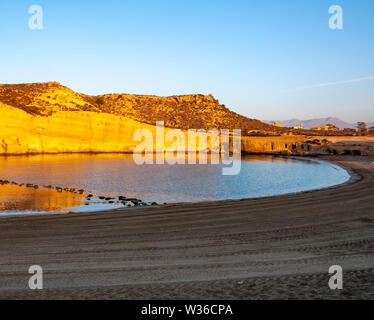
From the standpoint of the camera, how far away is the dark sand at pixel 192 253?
5.81 metres

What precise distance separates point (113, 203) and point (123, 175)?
13.1 metres

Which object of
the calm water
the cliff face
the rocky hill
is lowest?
the calm water

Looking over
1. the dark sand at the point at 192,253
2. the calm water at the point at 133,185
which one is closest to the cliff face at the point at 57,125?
the calm water at the point at 133,185

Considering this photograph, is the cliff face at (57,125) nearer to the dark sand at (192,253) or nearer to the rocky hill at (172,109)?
the rocky hill at (172,109)

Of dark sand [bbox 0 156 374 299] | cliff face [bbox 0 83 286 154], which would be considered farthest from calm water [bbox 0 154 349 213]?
cliff face [bbox 0 83 286 154]

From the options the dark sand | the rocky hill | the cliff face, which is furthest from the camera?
the rocky hill

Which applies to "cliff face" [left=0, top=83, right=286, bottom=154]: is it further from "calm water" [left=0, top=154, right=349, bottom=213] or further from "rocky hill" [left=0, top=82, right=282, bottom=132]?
"calm water" [left=0, top=154, right=349, bottom=213]

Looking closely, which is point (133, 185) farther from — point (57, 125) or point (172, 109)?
point (172, 109)

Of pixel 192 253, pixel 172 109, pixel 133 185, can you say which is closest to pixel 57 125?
pixel 133 185

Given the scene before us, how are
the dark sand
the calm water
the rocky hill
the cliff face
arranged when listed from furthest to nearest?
the rocky hill < the cliff face < the calm water < the dark sand

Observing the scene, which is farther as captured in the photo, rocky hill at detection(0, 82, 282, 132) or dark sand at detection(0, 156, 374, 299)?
rocky hill at detection(0, 82, 282, 132)

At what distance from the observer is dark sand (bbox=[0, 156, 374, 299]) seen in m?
5.81
